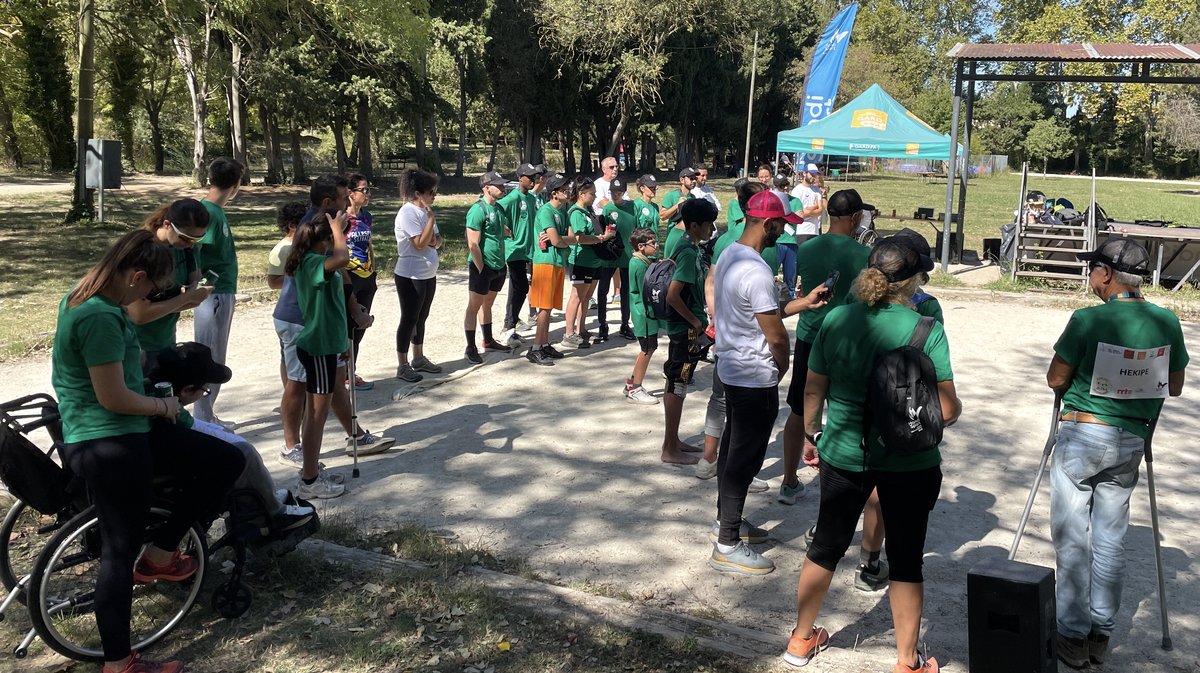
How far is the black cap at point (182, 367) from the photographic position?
13.8 ft

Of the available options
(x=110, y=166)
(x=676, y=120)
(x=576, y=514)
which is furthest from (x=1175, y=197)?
(x=576, y=514)

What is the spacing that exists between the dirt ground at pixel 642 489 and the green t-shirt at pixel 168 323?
46.6 inches

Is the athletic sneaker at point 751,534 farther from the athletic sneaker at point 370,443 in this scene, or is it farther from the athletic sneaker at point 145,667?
the athletic sneaker at point 145,667

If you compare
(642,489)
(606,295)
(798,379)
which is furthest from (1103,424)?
(606,295)

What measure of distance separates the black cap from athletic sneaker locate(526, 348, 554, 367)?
491cm

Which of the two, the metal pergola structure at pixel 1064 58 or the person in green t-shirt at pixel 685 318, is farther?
the metal pergola structure at pixel 1064 58

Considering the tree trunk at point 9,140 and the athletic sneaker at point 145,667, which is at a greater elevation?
the tree trunk at point 9,140

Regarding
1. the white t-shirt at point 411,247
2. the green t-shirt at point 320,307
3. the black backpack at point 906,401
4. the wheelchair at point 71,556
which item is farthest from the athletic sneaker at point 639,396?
the black backpack at point 906,401

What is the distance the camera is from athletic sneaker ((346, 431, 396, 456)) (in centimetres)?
641

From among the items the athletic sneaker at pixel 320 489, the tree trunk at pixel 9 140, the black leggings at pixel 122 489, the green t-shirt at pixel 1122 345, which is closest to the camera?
the black leggings at pixel 122 489

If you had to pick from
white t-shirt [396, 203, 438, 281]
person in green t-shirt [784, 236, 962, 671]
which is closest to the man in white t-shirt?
person in green t-shirt [784, 236, 962, 671]

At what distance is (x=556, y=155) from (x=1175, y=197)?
119 feet

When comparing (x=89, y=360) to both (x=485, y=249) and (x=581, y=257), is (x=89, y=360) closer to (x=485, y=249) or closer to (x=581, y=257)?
(x=485, y=249)

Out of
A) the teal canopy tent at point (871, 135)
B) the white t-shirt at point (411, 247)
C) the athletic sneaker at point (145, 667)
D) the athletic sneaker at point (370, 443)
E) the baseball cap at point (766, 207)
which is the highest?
the teal canopy tent at point (871, 135)
